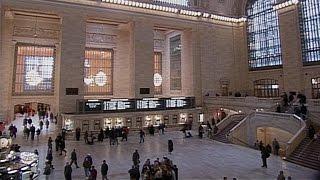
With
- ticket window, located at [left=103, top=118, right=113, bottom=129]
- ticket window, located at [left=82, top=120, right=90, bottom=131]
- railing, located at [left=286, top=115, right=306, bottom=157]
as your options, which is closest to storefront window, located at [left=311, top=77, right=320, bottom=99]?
railing, located at [left=286, top=115, right=306, bottom=157]

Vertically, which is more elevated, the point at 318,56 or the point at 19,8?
the point at 19,8

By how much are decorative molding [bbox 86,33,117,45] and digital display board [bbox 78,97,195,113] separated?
8.78m

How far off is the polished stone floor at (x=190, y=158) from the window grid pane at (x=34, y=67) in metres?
7.51

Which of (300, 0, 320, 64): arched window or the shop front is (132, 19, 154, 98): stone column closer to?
the shop front

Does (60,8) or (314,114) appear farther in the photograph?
(60,8)

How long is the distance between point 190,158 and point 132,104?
857 centimetres

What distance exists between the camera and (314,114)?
14406 millimetres

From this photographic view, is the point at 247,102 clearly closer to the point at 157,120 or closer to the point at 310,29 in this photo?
the point at 157,120

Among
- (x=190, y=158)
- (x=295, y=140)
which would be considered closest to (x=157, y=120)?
(x=190, y=158)

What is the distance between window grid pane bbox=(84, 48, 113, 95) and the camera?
2555cm

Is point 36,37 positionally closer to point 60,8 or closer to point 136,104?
point 60,8

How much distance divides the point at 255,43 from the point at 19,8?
20.8 meters

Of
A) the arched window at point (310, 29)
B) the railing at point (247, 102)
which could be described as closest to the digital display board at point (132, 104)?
the railing at point (247, 102)

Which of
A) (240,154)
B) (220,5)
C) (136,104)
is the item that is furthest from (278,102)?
(220,5)
